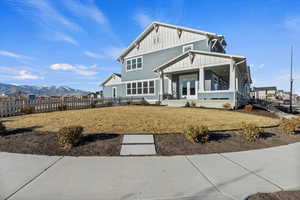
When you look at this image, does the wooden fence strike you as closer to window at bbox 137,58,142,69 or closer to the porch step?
the porch step

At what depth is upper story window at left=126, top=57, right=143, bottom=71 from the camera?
19359 mm

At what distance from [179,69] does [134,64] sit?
789 centimetres

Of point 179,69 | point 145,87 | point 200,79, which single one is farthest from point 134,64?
point 200,79

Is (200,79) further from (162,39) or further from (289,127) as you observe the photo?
(162,39)

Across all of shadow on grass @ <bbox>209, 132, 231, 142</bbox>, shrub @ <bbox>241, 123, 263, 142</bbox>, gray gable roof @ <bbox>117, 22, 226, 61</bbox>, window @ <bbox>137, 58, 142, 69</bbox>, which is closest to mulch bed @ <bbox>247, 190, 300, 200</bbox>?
shadow on grass @ <bbox>209, 132, 231, 142</bbox>

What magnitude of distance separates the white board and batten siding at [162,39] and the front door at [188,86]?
386 cm

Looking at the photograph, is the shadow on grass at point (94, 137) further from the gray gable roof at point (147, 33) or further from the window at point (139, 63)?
the window at point (139, 63)

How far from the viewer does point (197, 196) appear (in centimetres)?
224

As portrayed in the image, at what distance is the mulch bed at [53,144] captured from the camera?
394 centimetres

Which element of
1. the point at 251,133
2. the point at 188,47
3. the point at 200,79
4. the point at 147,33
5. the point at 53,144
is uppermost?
the point at 147,33

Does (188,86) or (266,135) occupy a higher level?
(188,86)

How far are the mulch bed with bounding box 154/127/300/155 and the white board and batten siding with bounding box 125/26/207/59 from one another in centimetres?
1202

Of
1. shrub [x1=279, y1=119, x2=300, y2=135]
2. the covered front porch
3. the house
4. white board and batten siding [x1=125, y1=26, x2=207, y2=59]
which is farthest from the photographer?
white board and batten siding [x1=125, y1=26, x2=207, y2=59]

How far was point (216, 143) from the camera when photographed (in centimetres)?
460
